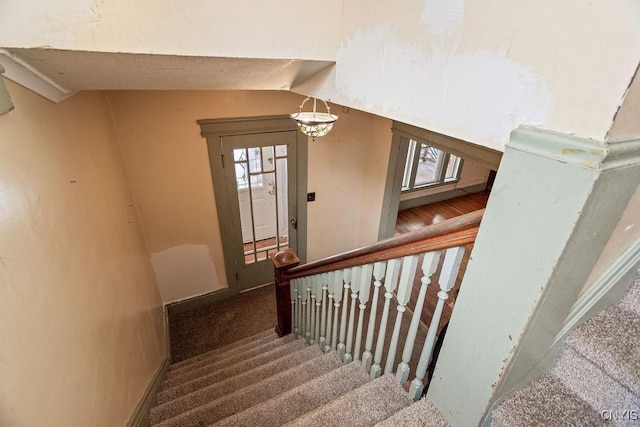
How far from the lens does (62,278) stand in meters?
1.05

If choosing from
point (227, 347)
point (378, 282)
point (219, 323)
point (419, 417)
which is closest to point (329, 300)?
point (378, 282)

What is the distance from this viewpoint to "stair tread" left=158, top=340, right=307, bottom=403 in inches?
77.3

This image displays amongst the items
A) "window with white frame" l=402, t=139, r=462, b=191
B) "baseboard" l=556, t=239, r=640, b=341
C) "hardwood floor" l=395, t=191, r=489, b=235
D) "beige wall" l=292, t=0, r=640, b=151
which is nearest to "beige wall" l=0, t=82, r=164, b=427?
"beige wall" l=292, t=0, r=640, b=151

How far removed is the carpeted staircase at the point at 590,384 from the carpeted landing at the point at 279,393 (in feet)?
0.84

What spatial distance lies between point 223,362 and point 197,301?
108 cm

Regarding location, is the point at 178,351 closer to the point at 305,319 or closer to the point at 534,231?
the point at 305,319

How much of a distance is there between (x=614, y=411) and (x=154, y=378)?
2357mm

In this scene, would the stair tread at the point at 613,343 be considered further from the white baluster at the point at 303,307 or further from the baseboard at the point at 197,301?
the baseboard at the point at 197,301

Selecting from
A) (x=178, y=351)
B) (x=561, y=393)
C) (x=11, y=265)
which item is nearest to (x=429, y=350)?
(x=561, y=393)

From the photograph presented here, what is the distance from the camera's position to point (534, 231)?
58 centimetres

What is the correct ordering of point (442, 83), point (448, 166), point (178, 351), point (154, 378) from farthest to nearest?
point (448, 166), point (178, 351), point (154, 378), point (442, 83)

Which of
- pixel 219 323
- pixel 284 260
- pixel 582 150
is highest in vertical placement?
pixel 582 150

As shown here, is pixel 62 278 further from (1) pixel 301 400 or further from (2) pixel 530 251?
(2) pixel 530 251

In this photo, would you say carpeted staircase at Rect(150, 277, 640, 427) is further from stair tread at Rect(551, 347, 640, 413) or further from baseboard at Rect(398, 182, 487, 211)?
baseboard at Rect(398, 182, 487, 211)
